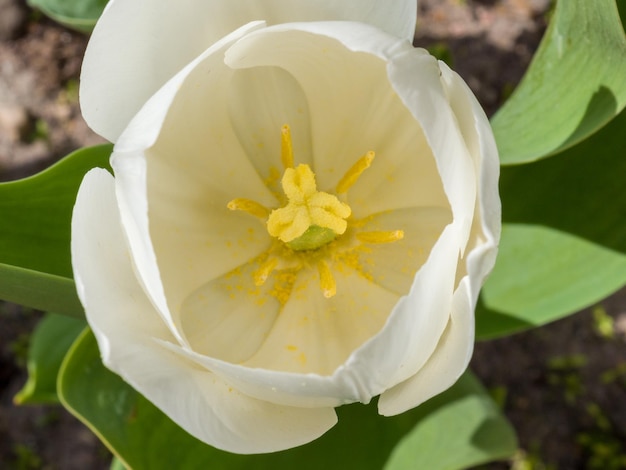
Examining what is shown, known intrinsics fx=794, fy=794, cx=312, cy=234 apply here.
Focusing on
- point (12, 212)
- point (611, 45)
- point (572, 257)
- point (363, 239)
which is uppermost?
point (611, 45)

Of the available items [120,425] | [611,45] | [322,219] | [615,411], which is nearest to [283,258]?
[322,219]

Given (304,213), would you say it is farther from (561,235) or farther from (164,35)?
(561,235)

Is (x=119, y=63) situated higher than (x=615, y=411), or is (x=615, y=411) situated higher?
(x=119, y=63)

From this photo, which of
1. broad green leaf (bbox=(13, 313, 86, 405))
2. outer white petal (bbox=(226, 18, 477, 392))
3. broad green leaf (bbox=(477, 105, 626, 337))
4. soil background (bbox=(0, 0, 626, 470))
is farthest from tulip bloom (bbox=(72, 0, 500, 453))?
soil background (bbox=(0, 0, 626, 470))

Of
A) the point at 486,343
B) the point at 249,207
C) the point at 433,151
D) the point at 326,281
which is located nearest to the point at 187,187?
the point at 249,207

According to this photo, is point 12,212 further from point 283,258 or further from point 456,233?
point 456,233
